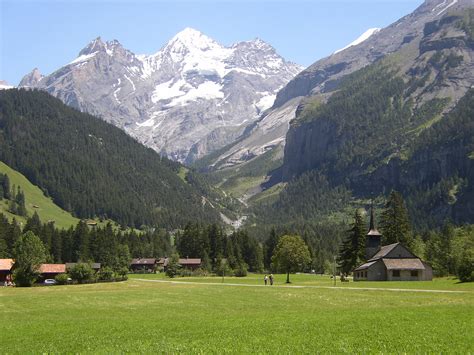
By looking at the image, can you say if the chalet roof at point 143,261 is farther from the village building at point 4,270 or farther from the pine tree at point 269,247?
the village building at point 4,270

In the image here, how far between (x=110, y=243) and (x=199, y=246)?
28637mm

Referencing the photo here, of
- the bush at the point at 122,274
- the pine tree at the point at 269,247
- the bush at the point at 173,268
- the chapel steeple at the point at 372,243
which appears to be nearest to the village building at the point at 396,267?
the chapel steeple at the point at 372,243

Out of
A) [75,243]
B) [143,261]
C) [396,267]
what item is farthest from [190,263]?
[396,267]

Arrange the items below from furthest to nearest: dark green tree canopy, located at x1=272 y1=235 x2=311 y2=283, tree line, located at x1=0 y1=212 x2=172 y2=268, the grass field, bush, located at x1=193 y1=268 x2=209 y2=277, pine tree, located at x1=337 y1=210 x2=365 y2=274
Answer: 1. tree line, located at x1=0 y1=212 x2=172 y2=268
2. bush, located at x1=193 y1=268 x2=209 y2=277
3. pine tree, located at x1=337 y1=210 x2=365 y2=274
4. dark green tree canopy, located at x1=272 y1=235 x2=311 y2=283
5. the grass field

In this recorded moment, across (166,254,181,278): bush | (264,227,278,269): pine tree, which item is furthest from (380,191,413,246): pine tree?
(264,227,278,269): pine tree

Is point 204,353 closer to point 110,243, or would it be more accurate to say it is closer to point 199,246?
point 110,243

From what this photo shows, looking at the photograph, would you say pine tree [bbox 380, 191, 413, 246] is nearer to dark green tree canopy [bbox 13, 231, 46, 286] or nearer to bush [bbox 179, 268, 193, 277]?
bush [bbox 179, 268, 193, 277]

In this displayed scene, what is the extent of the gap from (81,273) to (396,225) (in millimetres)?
67782

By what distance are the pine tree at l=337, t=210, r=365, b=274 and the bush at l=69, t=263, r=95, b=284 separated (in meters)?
54.4

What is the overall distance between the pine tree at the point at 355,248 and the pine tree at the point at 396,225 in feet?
20.7

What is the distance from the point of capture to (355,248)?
11819 cm

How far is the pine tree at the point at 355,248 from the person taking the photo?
383ft

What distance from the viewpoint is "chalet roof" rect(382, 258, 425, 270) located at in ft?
326

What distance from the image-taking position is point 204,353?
76.1 ft
